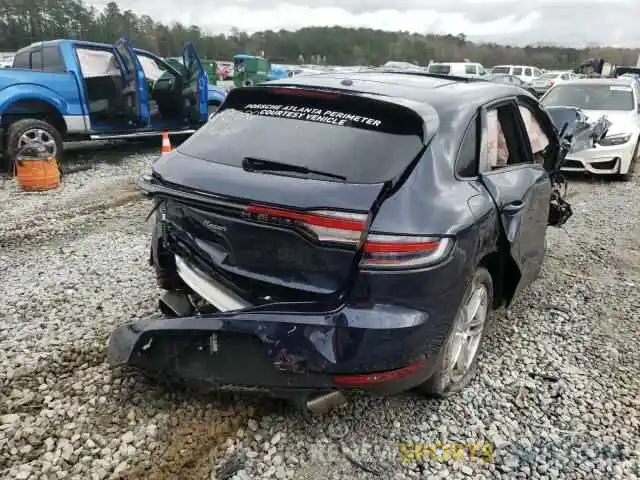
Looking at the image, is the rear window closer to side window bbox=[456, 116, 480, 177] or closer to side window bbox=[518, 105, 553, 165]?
side window bbox=[456, 116, 480, 177]

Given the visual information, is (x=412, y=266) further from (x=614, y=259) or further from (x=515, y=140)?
(x=614, y=259)

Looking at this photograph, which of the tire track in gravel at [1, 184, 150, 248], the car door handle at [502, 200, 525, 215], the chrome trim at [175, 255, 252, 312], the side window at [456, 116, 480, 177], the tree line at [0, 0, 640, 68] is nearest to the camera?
A: the chrome trim at [175, 255, 252, 312]

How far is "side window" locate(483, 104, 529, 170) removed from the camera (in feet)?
9.84

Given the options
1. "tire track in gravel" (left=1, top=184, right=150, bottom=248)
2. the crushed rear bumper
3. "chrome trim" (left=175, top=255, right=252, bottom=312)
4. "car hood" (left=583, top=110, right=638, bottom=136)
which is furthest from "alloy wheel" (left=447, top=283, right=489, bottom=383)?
"car hood" (left=583, top=110, right=638, bottom=136)

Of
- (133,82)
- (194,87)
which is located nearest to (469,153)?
(133,82)

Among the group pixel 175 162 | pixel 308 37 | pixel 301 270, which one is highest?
pixel 308 37

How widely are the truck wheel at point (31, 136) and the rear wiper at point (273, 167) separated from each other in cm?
619

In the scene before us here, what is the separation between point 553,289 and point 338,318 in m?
2.90

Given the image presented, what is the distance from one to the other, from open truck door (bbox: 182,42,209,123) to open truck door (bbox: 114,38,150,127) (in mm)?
856

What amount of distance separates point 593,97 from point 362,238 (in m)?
8.99

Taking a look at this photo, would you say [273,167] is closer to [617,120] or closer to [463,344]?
[463,344]

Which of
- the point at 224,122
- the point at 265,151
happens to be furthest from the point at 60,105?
the point at 265,151

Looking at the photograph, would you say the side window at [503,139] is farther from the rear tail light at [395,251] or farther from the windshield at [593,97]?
the windshield at [593,97]

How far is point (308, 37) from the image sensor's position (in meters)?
66.5
